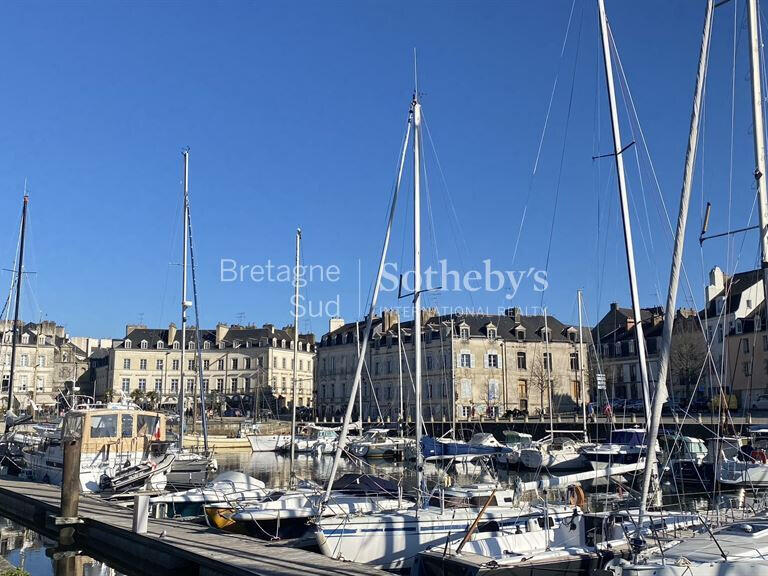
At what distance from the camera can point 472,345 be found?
74.0 metres

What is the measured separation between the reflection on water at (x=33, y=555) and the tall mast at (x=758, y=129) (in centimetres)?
1626

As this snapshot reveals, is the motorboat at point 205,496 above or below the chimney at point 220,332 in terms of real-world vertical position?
below

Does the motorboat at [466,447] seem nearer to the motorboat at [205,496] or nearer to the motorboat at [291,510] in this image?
the motorboat at [205,496]

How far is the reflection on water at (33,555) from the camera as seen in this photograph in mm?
18234

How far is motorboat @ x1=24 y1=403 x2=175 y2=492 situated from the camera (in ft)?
91.4

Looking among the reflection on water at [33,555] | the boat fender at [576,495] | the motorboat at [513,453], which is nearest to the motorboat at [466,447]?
the motorboat at [513,453]

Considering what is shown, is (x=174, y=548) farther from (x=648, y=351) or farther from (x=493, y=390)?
(x=648, y=351)

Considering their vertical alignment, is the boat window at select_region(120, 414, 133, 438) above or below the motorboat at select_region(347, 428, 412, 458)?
above

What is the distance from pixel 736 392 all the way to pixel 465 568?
59806 millimetres

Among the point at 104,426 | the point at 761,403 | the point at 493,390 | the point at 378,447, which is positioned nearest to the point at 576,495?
the point at 104,426

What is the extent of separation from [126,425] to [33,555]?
10.5 m

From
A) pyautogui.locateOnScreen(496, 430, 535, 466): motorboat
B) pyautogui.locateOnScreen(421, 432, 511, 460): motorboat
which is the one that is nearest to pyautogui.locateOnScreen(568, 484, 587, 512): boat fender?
pyautogui.locateOnScreen(496, 430, 535, 466): motorboat

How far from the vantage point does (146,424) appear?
101 ft

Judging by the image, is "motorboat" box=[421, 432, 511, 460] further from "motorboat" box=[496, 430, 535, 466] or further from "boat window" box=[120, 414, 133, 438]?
"boat window" box=[120, 414, 133, 438]
